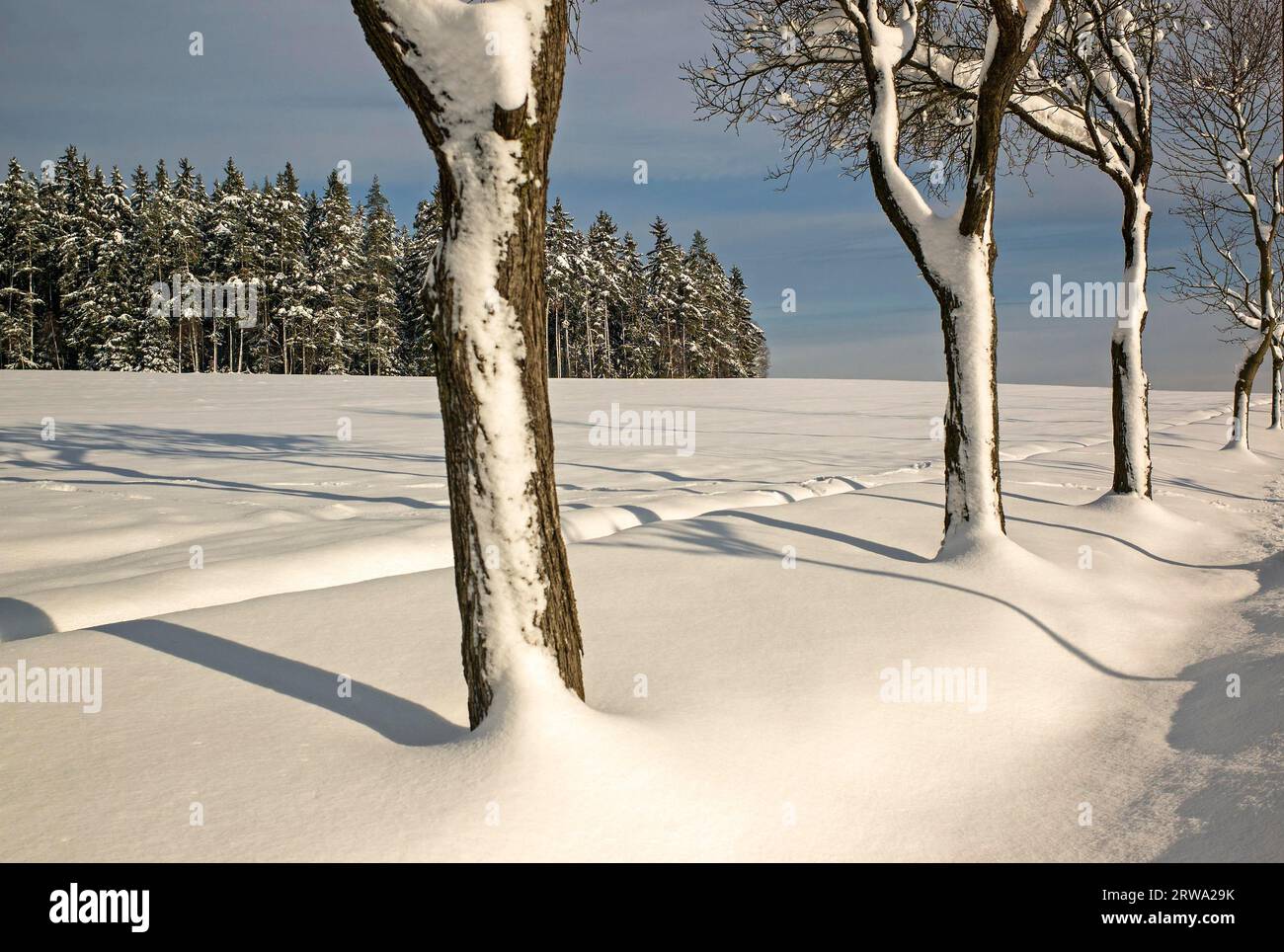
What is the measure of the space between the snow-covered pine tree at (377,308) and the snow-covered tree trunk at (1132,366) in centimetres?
5138

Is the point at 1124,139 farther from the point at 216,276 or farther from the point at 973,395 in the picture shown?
the point at 216,276

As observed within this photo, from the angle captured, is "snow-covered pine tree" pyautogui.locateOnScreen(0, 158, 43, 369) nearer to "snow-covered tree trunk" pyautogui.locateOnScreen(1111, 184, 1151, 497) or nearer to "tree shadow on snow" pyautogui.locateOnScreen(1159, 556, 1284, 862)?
"snow-covered tree trunk" pyautogui.locateOnScreen(1111, 184, 1151, 497)

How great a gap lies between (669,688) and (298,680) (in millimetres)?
1913

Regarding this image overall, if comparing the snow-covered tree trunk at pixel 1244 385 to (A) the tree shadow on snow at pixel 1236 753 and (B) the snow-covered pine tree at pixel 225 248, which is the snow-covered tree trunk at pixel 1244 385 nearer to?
(A) the tree shadow on snow at pixel 1236 753

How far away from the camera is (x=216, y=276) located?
53.0 m

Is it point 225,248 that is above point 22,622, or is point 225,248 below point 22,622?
above

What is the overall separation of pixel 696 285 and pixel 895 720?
61513mm

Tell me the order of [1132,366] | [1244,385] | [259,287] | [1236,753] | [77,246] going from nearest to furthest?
[1236,753] → [1132,366] → [1244,385] → [77,246] → [259,287]

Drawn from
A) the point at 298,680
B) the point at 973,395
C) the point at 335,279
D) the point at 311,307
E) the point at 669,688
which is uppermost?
the point at 335,279

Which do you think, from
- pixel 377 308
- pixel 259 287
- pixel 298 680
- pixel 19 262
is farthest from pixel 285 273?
pixel 298 680

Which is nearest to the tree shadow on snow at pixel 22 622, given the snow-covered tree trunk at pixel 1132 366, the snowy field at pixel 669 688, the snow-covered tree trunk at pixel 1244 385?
the snowy field at pixel 669 688

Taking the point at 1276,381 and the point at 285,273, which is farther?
the point at 285,273

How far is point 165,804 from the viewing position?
2.96 m
